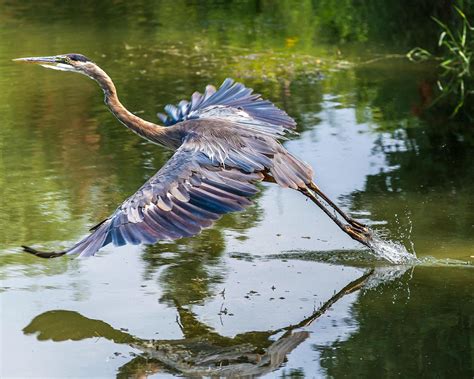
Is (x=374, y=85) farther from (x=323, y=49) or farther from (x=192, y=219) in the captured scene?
(x=192, y=219)

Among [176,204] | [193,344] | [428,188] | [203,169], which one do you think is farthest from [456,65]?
[193,344]

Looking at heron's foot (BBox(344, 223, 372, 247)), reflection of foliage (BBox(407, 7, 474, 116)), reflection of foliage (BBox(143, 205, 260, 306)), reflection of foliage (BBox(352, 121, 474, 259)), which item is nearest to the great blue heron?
heron's foot (BBox(344, 223, 372, 247))

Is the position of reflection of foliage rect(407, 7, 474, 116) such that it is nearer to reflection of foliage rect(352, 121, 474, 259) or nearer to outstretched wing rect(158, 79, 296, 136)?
reflection of foliage rect(352, 121, 474, 259)

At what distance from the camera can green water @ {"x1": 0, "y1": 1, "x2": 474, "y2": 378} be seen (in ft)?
17.7

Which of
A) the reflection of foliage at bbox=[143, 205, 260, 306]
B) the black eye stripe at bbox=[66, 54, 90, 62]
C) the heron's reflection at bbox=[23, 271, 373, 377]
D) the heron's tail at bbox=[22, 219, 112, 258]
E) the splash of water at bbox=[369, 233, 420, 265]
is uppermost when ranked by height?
the black eye stripe at bbox=[66, 54, 90, 62]

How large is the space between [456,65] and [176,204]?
7363mm

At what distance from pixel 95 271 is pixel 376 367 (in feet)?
6.80

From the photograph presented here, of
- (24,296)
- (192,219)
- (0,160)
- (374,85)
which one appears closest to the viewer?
(192,219)

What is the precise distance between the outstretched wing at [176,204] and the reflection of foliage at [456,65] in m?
5.02

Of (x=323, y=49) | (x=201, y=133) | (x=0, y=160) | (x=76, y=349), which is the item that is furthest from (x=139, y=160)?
(x=323, y=49)

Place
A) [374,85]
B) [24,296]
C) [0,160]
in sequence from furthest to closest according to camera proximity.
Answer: [374,85]
[0,160]
[24,296]

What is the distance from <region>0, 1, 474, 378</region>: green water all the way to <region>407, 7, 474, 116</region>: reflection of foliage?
0.22 meters

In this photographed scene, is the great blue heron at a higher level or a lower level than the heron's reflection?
higher

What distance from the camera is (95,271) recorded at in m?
6.50
